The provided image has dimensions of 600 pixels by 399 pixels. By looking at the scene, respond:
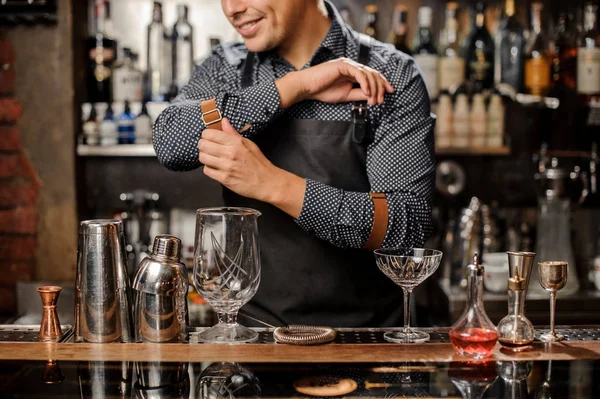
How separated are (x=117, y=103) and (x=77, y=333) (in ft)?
6.02

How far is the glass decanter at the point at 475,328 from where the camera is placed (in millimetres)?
1225

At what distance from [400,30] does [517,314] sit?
6.39 feet

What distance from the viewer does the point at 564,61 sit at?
307cm

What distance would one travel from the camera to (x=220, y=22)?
10.4ft

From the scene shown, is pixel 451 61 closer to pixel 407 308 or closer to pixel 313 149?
pixel 313 149

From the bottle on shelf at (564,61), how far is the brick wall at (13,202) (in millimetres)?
2099

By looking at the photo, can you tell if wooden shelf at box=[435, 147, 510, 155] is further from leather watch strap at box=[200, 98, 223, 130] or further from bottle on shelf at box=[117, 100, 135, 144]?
leather watch strap at box=[200, 98, 223, 130]

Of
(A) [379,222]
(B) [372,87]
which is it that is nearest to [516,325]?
(A) [379,222]

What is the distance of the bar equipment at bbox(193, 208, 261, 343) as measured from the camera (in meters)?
1.28

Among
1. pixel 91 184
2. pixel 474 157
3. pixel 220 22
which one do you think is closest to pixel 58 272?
pixel 91 184

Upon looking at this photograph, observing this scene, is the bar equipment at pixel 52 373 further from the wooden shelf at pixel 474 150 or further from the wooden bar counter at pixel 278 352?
the wooden shelf at pixel 474 150

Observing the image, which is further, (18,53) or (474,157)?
(474,157)

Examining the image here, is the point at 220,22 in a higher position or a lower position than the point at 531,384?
higher

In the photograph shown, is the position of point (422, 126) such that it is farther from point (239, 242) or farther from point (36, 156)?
point (36, 156)
